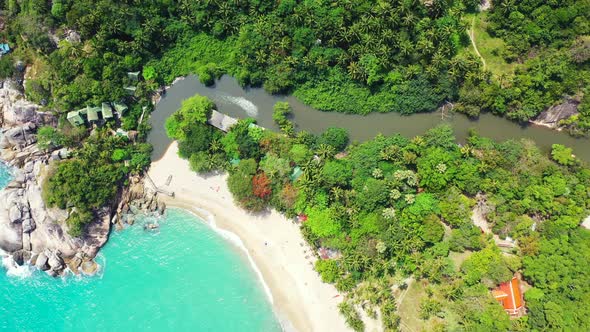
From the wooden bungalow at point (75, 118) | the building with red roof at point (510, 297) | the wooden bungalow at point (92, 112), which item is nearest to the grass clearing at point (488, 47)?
the building with red roof at point (510, 297)

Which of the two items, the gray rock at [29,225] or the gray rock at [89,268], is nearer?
the gray rock at [29,225]

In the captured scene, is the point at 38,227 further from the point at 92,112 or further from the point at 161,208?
the point at 92,112

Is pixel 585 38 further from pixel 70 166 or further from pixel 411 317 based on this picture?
pixel 70 166

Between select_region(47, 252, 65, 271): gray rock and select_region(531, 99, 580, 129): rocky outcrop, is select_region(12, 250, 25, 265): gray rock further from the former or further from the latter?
select_region(531, 99, 580, 129): rocky outcrop

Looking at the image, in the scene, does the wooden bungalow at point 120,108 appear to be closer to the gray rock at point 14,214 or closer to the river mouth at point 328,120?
the river mouth at point 328,120

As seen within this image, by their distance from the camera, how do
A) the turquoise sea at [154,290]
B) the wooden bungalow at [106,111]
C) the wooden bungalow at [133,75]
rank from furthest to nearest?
the wooden bungalow at [133,75] → the wooden bungalow at [106,111] → the turquoise sea at [154,290]

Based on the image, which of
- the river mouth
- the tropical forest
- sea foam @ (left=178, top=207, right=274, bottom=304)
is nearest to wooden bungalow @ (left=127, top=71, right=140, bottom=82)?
the tropical forest

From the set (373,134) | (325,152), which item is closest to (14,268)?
(325,152)
